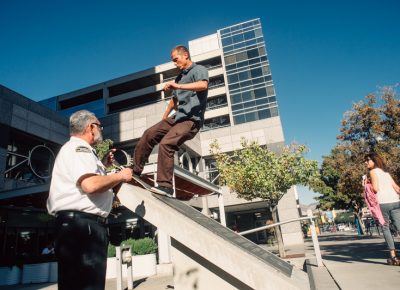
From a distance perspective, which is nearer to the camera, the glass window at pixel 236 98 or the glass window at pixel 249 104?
the glass window at pixel 249 104

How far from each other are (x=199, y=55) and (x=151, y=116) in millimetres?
20270

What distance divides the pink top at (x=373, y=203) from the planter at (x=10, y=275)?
13602 mm

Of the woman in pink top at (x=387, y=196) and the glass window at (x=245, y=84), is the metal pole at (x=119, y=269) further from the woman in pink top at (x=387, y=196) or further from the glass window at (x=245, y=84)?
the glass window at (x=245, y=84)

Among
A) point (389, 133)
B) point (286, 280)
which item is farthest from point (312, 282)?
point (389, 133)

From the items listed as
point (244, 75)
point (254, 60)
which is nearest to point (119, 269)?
point (244, 75)

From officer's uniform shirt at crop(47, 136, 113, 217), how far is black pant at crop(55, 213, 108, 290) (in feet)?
0.25

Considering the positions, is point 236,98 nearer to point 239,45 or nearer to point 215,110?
point 215,110

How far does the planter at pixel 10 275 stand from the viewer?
38.1 feet

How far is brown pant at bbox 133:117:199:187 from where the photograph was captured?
11.0 feet

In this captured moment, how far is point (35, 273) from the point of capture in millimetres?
11836

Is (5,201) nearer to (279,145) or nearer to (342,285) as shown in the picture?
(342,285)

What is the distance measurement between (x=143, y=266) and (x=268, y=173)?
763 centimetres

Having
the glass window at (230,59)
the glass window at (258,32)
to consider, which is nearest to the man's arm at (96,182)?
the glass window at (230,59)

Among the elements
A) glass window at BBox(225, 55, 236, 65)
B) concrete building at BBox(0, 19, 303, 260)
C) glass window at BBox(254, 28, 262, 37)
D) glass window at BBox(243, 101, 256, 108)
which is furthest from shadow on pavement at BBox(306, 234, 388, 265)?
glass window at BBox(254, 28, 262, 37)
